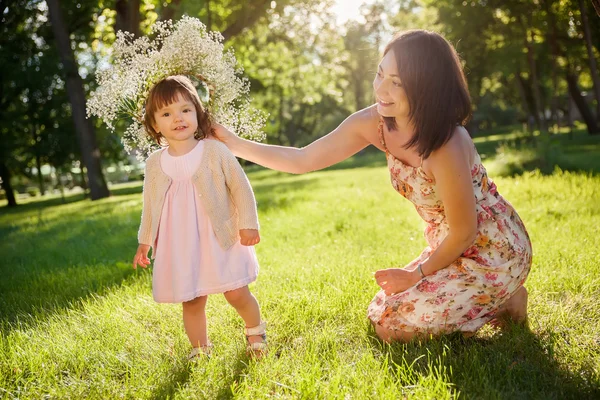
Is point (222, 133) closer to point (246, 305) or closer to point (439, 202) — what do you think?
point (246, 305)

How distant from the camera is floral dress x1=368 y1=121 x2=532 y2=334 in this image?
9.45 ft

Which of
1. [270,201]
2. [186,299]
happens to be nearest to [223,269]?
[186,299]

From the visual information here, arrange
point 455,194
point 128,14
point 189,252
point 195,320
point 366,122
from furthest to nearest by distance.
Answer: point 128,14 < point 366,122 < point 195,320 < point 189,252 < point 455,194

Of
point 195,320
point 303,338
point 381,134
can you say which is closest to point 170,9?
point 381,134

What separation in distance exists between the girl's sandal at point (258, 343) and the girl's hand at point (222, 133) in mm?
1192

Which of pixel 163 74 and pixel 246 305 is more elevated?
pixel 163 74

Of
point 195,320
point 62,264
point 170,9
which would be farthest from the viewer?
point 170,9

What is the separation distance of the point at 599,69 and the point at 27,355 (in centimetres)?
2955

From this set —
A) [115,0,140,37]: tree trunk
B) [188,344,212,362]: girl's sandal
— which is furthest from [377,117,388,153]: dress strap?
[115,0,140,37]: tree trunk

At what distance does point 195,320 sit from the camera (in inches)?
115

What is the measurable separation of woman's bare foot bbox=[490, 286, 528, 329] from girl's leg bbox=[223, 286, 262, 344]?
149 cm

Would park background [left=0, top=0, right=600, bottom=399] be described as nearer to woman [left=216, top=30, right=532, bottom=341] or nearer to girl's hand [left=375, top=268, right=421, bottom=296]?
woman [left=216, top=30, right=532, bottom=341]

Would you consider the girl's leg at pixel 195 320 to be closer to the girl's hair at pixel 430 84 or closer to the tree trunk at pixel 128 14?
the girl's hair at pixel 430 84

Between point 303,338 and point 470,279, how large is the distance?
41.7 inches
